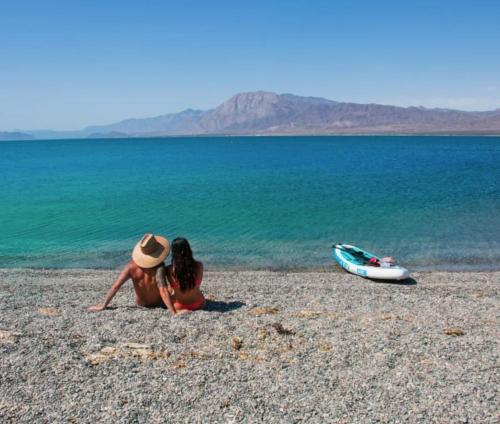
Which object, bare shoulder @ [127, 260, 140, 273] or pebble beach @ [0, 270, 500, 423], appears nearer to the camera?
pebble beach @ [0, 270, 500, 423]

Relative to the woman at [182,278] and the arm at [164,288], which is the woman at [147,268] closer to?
the arm at [164,288]

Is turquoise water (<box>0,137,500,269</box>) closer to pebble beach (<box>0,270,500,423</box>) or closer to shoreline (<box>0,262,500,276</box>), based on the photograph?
shoreline (<box>0,262,500,276</box>)

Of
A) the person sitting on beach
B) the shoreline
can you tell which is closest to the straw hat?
the person sitting on beach

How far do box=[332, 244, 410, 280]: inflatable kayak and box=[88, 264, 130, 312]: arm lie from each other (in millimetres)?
9212

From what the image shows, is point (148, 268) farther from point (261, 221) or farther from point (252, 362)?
point (261, 221)

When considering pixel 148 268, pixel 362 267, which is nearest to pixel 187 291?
pixel 148 268

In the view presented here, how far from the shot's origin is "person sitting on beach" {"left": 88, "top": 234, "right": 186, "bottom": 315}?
10.3 metres

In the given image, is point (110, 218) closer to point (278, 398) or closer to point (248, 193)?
point (248, 193)

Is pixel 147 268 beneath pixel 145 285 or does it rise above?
above

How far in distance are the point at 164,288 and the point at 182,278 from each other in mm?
498

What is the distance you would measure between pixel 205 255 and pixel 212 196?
1916cm

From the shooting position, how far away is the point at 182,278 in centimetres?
1020

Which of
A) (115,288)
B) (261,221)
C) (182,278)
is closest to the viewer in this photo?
(182,278)

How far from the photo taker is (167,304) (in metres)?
10.3
